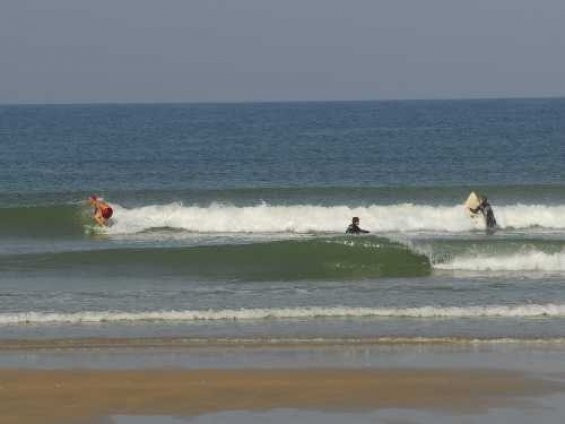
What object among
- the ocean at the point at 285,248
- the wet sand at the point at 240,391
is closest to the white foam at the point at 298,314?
the ocean at the point at 285,248

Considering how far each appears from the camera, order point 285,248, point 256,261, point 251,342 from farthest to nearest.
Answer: point 285,248
point 256,261
point 251,342

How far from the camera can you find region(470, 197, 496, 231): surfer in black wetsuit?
1104 inches

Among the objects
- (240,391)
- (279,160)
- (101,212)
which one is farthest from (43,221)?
(279,160)

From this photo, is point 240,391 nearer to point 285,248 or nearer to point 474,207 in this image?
point 285,248

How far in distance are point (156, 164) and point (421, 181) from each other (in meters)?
13.8

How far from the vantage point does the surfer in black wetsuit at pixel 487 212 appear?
28.0 m

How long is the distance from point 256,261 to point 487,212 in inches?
284

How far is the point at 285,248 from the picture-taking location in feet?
79.4

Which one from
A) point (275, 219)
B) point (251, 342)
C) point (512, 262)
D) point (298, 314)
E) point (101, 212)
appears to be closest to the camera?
point (251, 342)

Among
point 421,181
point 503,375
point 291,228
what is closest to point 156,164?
point 421,181

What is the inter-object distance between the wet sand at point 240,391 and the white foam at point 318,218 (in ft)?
51.6

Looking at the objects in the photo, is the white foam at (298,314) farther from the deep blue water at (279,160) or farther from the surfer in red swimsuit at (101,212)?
the deep blue water at (279,160)

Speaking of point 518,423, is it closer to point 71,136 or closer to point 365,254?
point 365,254

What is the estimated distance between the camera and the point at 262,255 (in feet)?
78.5
